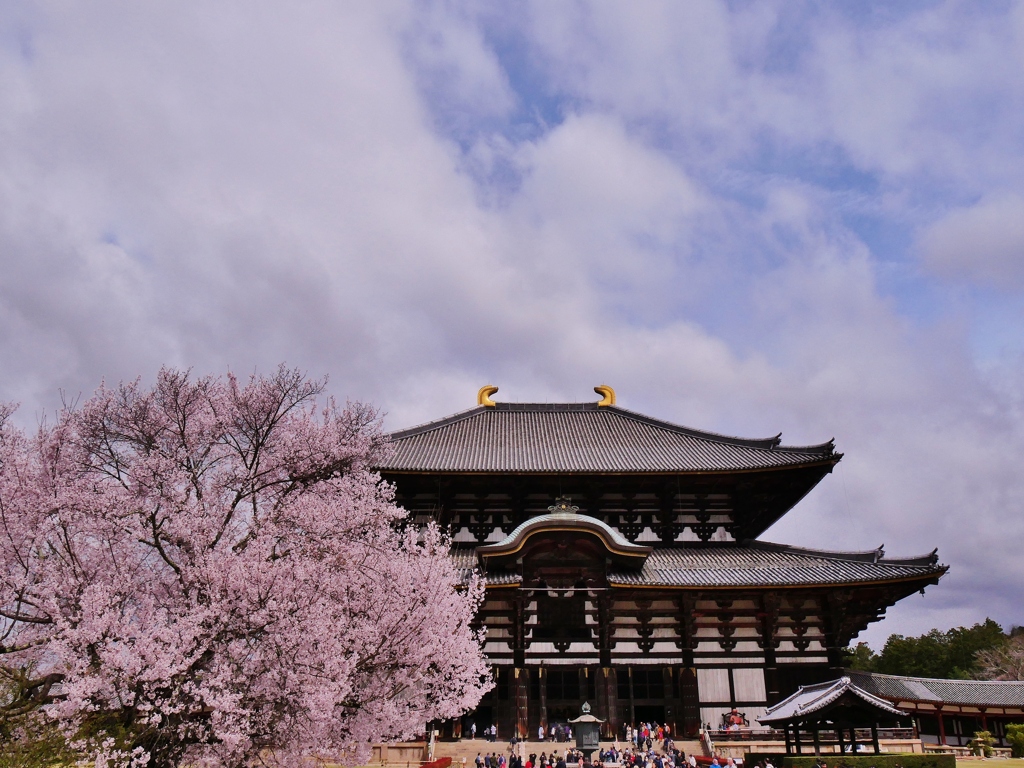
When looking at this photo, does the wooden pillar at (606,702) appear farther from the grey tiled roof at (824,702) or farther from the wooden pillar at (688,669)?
the grey tiled roof at (824,702)

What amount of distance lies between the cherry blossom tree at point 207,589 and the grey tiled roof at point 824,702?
10364 millimetres

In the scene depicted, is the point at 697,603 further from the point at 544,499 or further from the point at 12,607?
the point at 12,607

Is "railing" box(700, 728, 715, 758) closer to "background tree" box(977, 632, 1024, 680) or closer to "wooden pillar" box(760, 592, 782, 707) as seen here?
"wooden pillar" box(760, 592, 782, 707)

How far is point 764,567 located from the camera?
30.5 m

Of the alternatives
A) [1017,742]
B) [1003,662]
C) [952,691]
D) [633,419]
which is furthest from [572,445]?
[1003,662]

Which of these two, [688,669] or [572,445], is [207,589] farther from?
[572,445]

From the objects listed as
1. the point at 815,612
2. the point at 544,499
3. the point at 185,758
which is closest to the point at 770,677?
the point at 815,612

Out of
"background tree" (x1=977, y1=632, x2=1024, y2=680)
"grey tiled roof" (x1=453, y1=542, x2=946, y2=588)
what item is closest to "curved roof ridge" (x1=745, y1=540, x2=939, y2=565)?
"grey tiled roof" (x1=453, y1=542, x2=946, y2=588)

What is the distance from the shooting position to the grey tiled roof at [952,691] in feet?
127

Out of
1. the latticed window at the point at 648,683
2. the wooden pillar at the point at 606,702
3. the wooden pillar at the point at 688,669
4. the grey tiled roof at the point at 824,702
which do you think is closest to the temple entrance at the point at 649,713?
the latticed window at the point at 648,683

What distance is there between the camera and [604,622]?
28.7 meters

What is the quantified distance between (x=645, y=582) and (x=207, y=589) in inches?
718

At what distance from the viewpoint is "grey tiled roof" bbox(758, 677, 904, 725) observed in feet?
65.1

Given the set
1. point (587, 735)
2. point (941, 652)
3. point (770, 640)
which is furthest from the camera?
point (941, 652)
